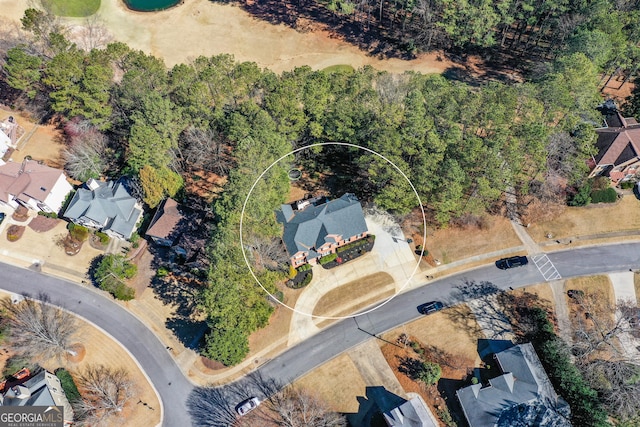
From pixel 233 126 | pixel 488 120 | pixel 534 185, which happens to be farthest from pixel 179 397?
pixel 534 185

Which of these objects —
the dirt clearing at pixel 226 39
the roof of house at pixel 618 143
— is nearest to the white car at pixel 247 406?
the roof of house at pixel 618 143

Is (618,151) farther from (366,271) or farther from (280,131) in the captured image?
(280,131)

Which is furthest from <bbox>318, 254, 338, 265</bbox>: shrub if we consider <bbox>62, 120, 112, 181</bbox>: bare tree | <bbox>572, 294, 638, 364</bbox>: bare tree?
<bbox>62, 120, 112, 181</bbox>: bare tree

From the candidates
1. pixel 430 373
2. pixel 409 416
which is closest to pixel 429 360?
pixel 430 373

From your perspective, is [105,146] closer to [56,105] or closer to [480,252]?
[56,105]

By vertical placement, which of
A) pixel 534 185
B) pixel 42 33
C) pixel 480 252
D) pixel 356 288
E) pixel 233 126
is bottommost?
pixel 356 288

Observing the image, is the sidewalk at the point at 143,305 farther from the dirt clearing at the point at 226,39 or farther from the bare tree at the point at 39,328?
the dirt clearing at the point at 226,39
